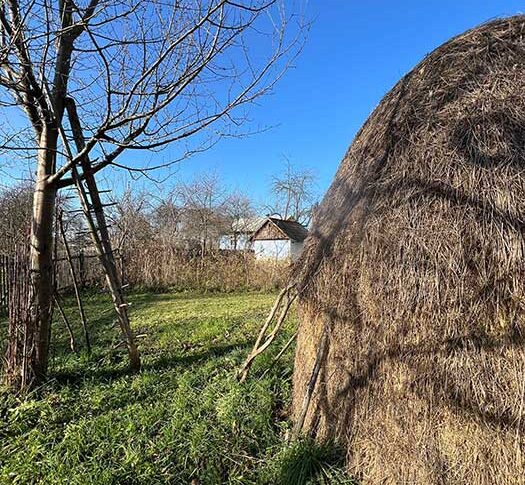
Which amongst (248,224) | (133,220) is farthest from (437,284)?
(248,224)

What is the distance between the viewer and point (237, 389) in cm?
355

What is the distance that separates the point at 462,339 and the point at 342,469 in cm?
119

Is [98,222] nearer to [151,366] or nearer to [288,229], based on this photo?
[151,366]

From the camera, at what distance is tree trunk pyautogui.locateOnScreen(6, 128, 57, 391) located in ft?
12.7

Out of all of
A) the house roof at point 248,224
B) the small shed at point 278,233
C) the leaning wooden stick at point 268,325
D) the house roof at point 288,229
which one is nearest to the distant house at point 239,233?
the house roof at point 248,224

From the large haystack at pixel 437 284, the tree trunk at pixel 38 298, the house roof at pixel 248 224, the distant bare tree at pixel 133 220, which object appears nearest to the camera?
the large haystack at pixel 437 284

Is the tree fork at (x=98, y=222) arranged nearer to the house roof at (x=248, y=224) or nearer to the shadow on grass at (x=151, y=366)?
the shadow on grass at (x=151, y=366)

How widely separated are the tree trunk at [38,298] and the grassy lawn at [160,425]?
0.86 ft

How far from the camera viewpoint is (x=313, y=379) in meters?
2.65

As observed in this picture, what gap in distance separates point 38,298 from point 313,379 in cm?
304

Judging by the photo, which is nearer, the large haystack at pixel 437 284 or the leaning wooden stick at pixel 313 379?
the large haystack at pixel 437 284

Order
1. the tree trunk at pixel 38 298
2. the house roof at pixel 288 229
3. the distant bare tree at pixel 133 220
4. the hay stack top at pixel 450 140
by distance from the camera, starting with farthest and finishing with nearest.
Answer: the house roof at pixel 288 229
the distant bare tree at pixel 133 220
the tree trunk at pixel 38 298
the hay stack top at pixel 450 140

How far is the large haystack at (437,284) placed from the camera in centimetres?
186

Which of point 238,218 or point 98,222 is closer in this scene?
point 98,222
